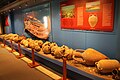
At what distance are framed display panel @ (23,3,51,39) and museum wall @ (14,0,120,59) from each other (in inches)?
12.3

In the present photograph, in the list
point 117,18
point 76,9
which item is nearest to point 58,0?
point 76,9

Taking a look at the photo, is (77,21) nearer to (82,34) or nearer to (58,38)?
(82,34)

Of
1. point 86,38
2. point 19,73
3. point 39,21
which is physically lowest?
point 19,73

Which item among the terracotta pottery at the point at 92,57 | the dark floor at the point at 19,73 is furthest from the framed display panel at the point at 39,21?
the terracotta pottery at the point at 92,57

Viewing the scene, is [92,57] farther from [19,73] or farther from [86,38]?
[19,73]

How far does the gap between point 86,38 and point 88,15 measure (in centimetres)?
50

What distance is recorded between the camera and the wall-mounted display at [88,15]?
2.65 metres

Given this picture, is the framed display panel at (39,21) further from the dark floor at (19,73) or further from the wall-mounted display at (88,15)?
the dark floor at (19,73)

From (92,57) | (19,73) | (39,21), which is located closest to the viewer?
(92,57)

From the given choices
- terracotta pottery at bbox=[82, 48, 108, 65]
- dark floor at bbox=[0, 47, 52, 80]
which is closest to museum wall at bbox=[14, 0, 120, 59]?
terracotta pottery at bbox=[82, 48, 108, 65]

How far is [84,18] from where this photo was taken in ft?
10.4

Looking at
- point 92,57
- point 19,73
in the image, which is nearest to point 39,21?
point 19,73

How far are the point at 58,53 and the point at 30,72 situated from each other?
3.18 feet

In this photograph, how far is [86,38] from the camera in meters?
3.22
